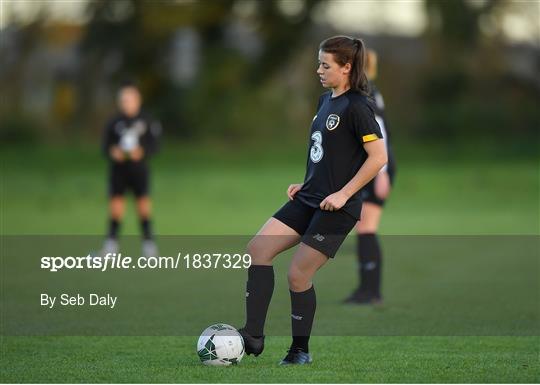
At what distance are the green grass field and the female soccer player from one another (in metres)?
0.39

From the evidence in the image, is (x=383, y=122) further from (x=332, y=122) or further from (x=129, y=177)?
(x=129, y=177)

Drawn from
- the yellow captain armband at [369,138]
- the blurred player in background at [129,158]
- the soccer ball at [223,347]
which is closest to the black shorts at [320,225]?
the yellow captain armband at [369,138]

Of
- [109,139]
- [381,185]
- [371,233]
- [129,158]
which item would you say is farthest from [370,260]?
[109,139]

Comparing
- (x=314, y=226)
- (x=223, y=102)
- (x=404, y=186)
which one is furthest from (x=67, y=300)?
(x=223, y=102)

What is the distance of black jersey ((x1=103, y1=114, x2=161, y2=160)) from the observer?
1309 centimetres

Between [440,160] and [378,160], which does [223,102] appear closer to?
[440,160]

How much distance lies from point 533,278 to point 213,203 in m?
11.8

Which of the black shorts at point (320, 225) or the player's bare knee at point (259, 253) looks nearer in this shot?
the black shorts at point (320, 225)

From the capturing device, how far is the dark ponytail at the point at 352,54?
20.2 ft

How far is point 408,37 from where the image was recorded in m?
39.2

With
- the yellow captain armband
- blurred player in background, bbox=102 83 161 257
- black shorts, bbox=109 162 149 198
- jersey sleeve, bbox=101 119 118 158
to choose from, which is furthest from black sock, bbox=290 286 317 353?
jersey sleeve, bbox=101 119 118 158

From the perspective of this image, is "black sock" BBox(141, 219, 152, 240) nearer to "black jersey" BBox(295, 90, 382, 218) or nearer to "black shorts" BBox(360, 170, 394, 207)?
"black shorts" BBox(360, 170, 394, 207)

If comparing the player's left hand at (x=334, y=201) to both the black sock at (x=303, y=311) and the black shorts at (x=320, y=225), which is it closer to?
the black shorts at (x=320, y=225)

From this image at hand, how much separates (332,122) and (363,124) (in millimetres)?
201
